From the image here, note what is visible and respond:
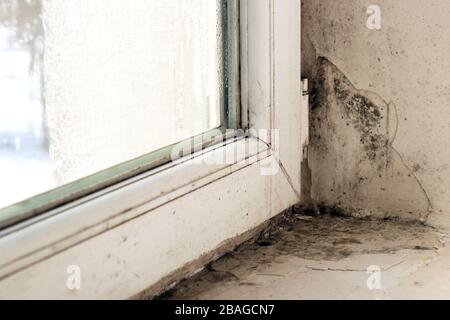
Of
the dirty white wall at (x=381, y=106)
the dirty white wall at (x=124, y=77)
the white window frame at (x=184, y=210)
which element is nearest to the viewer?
the white window frame at (x=184, y=210)

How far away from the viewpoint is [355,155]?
1.42 meters

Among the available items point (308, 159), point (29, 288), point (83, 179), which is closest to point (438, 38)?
point (308, 159)

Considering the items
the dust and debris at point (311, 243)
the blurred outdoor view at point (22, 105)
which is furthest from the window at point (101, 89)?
the dust and debris at point (311, 243)

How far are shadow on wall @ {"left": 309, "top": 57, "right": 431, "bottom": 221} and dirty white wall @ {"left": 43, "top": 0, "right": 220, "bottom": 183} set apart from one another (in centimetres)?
25

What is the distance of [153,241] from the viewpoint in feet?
3.47

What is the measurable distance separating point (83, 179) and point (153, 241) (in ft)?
0.43

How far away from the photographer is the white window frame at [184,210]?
0.89 m

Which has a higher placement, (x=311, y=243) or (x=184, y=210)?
(x=184, y=210)

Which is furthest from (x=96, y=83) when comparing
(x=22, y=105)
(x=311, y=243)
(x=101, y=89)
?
(x=311, y=243)

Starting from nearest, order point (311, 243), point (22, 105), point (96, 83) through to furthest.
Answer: point (22, 105)
point (96, 83)
point (311, 243)

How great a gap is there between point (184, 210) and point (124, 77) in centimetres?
21
